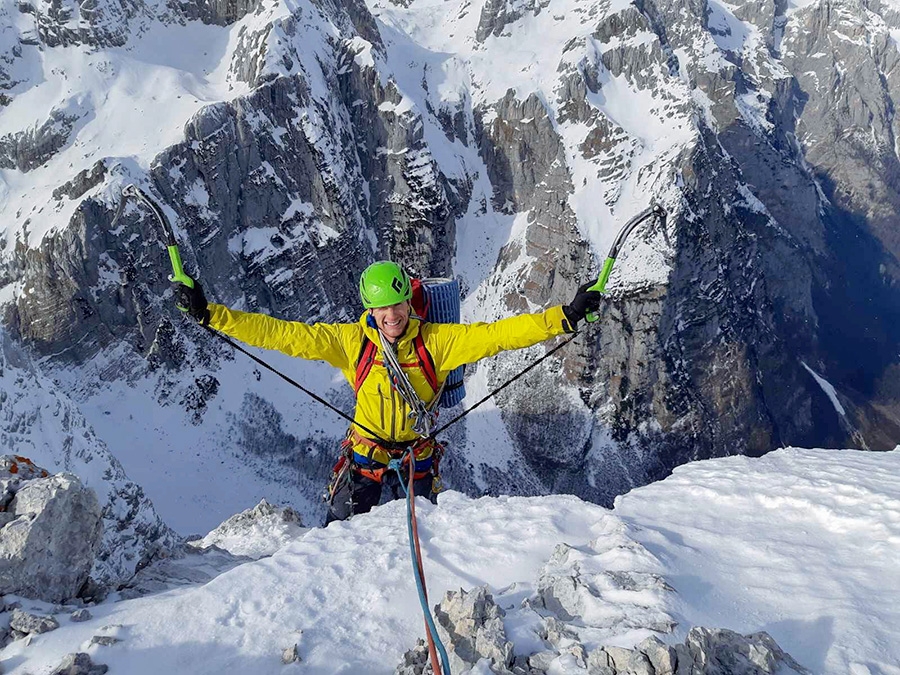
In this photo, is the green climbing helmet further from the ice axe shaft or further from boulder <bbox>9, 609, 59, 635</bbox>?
boulder <bbox>9, 609, 59, 635</bbox>

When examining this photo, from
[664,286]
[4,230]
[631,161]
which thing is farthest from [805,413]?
[4,230]

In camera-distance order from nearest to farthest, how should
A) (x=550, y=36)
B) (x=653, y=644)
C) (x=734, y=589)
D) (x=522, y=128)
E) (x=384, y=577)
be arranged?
(x=653, y=644) < (x=734, y=589) < (x=384, y=577) < (x=522, y=128) < (x=550, y=36)

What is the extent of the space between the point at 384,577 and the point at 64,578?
14.4 feet

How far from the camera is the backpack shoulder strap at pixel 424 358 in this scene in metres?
8.00

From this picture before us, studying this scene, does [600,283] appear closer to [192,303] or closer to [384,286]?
[384,286]

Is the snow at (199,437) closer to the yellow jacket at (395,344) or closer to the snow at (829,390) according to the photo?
the yellow jacket at (395,344)

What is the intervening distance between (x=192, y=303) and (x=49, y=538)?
3.64 m

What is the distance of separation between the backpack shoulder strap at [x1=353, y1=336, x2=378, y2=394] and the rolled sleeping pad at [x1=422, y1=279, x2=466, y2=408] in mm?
1684

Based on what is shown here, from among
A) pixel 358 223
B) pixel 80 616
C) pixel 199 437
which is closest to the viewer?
pixel 80 616

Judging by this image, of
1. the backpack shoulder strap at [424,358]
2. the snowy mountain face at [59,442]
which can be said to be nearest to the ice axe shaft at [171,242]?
the backpack shoulder strap at [424,358]

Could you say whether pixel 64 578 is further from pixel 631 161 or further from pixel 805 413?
pixel 805 413

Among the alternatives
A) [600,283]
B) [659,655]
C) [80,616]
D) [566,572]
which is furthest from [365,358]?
[659,655]

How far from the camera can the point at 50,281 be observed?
45.3 m

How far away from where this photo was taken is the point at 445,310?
33.3 feet
